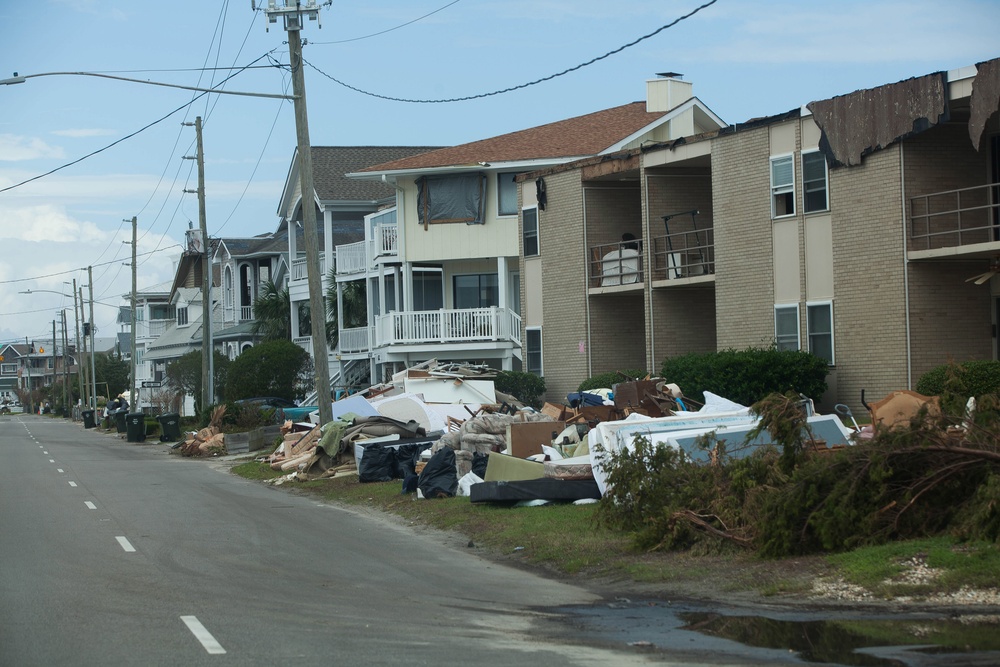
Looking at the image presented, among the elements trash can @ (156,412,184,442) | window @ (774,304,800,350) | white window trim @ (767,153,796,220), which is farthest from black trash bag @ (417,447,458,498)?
trash can @ (156,412,184,442)

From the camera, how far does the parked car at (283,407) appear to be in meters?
38.8

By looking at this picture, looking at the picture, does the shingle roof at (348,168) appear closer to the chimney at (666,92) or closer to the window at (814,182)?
the chimney at (666,92)

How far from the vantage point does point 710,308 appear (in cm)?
3203

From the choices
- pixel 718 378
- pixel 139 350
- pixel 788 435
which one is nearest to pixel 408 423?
pixel 718 378

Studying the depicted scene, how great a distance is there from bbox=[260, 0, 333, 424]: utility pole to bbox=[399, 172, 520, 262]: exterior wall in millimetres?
13417

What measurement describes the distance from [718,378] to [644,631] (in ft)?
55.5

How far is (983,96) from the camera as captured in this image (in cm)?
2139

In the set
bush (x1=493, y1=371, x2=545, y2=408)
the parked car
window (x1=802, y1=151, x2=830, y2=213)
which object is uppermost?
window (x1=802, y1=151, x2=830, y2=213)

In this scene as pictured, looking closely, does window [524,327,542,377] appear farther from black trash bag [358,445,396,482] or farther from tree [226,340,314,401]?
tree [226,340,314,401]

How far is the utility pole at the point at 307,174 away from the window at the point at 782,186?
34.5 feet

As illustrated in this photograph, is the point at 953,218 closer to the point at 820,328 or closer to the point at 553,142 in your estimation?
the point at 820,328

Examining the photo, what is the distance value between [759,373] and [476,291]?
734 inches

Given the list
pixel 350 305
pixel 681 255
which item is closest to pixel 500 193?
pixel 681 255

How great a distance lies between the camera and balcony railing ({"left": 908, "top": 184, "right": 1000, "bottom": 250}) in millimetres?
23328
